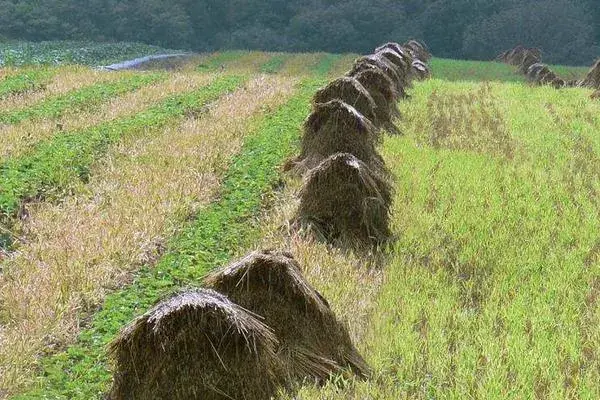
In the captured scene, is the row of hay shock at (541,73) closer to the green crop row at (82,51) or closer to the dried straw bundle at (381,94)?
the dried straw bundle at (381,94)

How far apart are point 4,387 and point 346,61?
33.6m

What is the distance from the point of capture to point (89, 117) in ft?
42.2

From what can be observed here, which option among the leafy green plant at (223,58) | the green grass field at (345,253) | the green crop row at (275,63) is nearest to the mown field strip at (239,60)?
the leafy green plant at (223,58)

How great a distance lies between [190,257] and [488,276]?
2.62 metres

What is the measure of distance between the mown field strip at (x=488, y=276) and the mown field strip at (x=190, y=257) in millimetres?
1374

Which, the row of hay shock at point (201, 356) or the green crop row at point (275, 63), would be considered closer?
the row of hay shock at point (201, 356)

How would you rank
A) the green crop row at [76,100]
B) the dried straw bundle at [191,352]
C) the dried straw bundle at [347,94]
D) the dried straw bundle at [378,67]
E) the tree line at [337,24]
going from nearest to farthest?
the dried straw bundle at [191,352], the dried straw bundle at [347,94], the green crop row at [76,100], the dried straw bundle at [378,67], the tree line at [337,24]

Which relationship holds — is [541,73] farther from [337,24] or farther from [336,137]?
[337,24]

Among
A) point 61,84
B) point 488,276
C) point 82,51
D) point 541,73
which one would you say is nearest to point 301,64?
point 541,73

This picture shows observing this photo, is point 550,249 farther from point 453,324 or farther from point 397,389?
point 397,389

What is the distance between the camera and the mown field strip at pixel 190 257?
174 inches

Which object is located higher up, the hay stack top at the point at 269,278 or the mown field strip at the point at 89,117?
the hay stack top at the point at 269,278

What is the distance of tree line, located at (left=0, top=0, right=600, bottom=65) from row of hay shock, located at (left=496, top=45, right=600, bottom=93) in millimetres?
7862

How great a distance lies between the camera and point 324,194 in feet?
22.5
